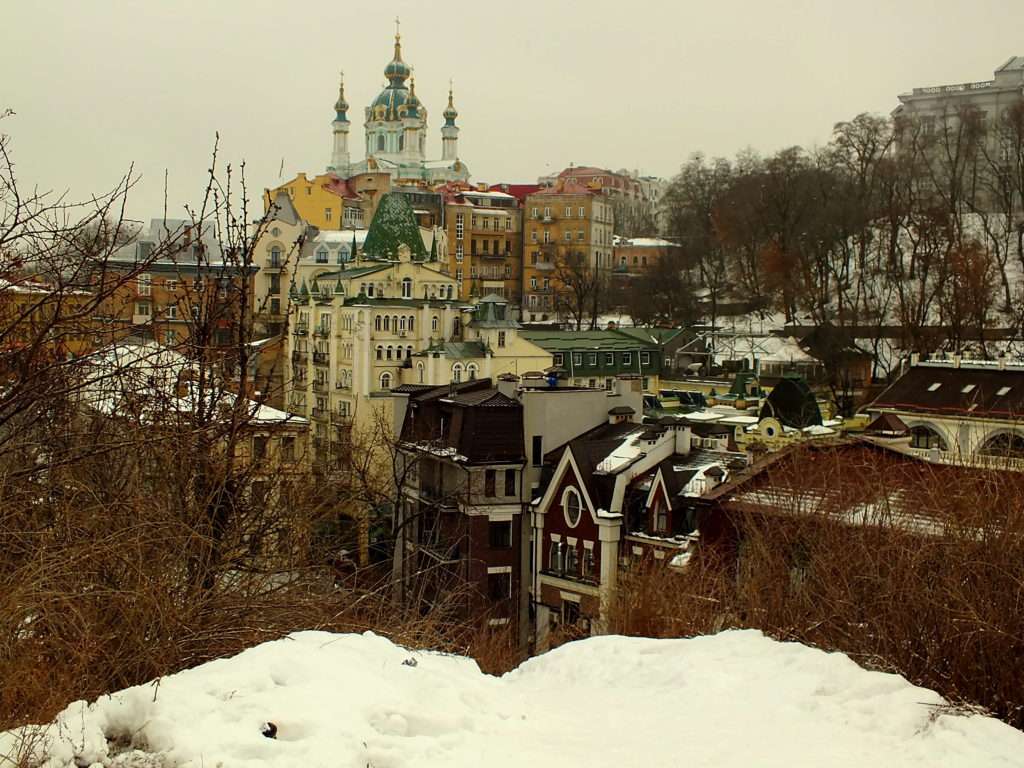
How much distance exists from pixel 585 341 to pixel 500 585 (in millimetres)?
33377

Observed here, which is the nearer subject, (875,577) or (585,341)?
(875,577)

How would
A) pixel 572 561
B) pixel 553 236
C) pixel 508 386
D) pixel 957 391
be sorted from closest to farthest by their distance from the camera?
1. pixel 572 561
2. pixel 508 386
3. pixel 957 391
4. pixel 553 236

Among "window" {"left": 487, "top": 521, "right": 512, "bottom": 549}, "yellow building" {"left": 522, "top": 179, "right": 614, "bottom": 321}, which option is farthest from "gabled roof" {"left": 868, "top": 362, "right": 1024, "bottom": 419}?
"yellow building" {"left": 522, "top": 179, "right": 614, "bottom": 321}

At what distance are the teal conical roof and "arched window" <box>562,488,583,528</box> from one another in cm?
3251

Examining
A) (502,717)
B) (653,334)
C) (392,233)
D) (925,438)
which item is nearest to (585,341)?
(653,334)

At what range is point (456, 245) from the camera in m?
84.6

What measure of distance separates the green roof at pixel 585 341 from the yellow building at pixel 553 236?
91.2 ft

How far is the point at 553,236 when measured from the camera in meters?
86.9

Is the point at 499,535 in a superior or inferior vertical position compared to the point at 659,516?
inferior

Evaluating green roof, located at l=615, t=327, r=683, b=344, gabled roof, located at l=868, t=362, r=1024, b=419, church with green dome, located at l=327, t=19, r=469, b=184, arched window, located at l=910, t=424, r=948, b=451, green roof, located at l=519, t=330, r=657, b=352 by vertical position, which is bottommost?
arched window, located at l=910, t=424, r=948, b=451

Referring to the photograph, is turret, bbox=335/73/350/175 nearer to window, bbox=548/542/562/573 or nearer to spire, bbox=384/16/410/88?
spire, bbox=384/16/410/88

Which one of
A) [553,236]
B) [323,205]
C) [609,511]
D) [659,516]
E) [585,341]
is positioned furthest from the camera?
[553,236]

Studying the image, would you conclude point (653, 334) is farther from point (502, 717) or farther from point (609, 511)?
point (502, 717)

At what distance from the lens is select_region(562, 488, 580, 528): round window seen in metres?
22.3
